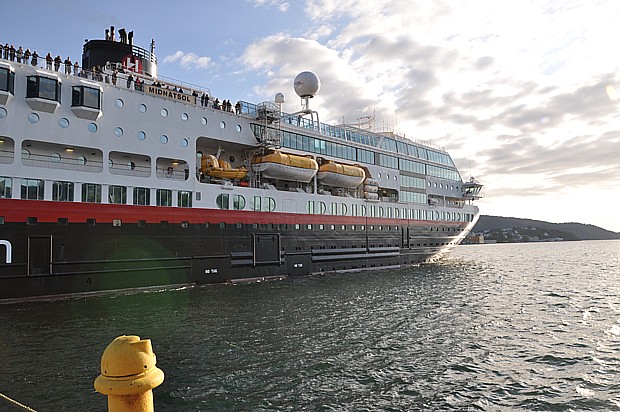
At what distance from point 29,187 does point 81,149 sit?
3470 millimetres

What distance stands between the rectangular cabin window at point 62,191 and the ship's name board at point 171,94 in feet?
24.0

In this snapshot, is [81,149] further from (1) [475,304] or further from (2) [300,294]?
(1) [475,304]

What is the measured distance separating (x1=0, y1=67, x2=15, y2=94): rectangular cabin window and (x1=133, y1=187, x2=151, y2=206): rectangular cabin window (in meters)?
6.95

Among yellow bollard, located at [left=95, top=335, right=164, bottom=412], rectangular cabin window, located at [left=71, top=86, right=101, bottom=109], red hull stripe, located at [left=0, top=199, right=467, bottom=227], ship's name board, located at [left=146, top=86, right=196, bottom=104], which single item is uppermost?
ship's name board, located at [left=146, top=86, right=196, bottom=104]

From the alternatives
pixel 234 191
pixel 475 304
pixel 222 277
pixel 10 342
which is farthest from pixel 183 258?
pixel 475 304

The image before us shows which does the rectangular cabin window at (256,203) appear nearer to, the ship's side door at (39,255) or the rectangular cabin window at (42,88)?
the ship's side door at (39,255)

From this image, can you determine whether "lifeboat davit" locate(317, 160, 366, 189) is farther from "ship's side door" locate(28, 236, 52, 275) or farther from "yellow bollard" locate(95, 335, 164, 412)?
"yellow bollard" locate(95, 335, 164, 412)

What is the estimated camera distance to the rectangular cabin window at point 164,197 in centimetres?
2391

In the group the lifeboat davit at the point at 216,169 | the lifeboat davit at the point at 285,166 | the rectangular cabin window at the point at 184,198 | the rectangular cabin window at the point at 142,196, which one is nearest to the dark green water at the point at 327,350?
the rectangular cabin window at the point at 142,196

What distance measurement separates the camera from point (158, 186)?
2392 cm

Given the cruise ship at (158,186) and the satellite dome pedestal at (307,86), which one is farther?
the satellite dome pedestal at (307,86)

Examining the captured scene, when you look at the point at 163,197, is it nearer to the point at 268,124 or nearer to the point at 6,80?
the point at 6,80

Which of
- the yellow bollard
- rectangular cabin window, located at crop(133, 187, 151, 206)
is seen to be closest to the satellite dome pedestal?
rectangular cabin window, located at crop(133, 187, 151, 206)

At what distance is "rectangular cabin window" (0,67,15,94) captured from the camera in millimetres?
19484
